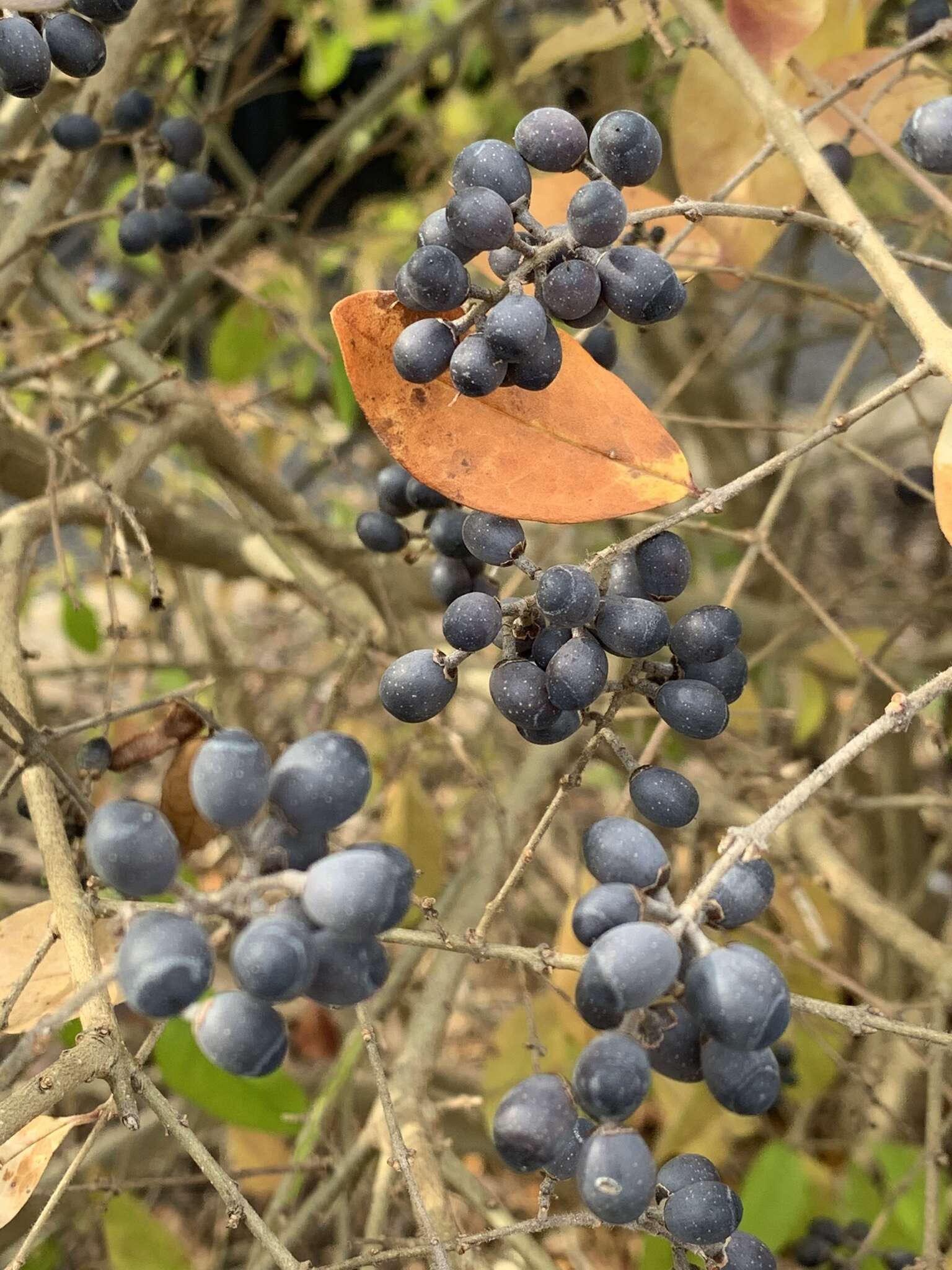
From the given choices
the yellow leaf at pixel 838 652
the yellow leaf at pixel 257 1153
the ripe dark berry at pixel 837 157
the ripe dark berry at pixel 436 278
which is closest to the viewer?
the ripe dark berry at pixel 436 278

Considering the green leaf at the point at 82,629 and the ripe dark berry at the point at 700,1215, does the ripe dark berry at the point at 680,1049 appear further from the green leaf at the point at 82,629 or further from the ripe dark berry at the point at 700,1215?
the green leaf at the point at 82,629

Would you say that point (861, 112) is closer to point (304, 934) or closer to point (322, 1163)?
point (304, 934)

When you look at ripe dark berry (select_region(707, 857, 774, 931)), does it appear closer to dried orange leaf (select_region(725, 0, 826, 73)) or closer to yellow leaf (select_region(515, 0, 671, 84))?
dried orange leaf (select_region(725, 0, 826, 73))

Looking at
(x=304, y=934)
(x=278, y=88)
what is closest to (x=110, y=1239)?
(x=304, y=934)

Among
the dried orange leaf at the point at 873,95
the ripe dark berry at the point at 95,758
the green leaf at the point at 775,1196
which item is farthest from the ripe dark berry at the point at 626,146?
the green leaf at the point at 775,1196

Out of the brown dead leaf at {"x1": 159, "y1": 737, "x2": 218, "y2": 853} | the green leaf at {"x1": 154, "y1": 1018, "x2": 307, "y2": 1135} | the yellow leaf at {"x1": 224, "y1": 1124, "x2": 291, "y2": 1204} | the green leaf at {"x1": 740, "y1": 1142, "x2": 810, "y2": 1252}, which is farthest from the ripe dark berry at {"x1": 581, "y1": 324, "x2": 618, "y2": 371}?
the yellow leaf at {"x1": 224, "y1": 1124, "x2": 291, "y2": 1204}

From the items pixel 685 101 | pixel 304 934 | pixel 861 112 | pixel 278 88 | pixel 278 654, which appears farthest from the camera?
pixel 278 88

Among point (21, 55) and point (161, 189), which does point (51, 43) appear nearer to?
point (21, 55)
